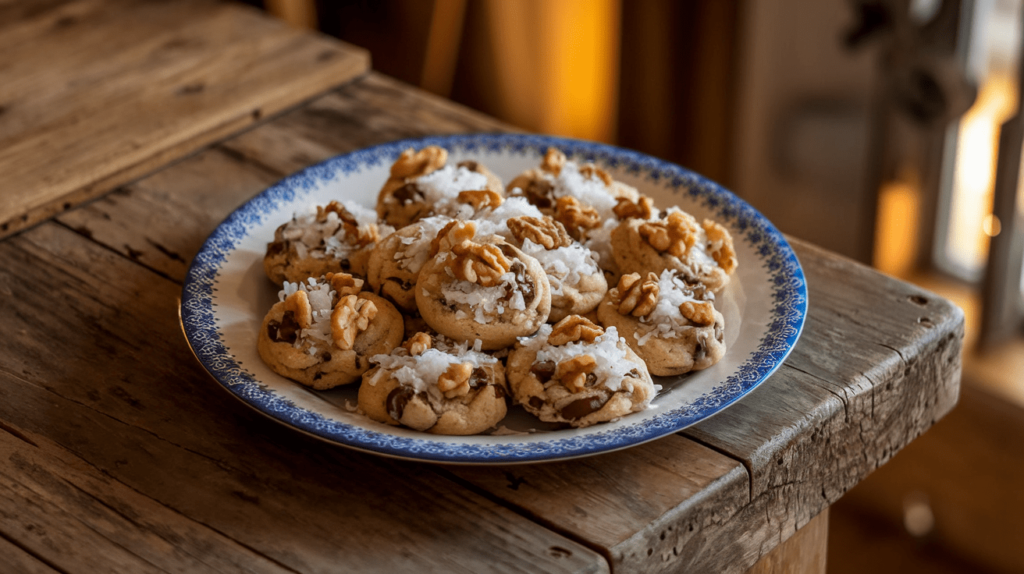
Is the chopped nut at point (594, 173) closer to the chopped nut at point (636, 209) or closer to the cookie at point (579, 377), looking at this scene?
the chopped nut at point (636, 209)

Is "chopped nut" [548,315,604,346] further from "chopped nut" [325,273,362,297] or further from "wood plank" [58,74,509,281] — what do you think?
"wood plank" [58,74,509,281]

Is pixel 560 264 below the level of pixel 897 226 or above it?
above

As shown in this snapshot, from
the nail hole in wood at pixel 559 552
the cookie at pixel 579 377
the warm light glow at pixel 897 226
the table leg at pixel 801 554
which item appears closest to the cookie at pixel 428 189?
the cookie at pixel 579 377

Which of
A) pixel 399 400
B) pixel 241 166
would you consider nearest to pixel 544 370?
pixel 399 400

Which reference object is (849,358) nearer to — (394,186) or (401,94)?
(394,186)

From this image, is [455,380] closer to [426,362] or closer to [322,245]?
[426,362]

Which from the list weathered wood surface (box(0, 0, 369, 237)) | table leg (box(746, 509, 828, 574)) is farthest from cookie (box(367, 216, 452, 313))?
weathered wood surface (box(0, 0, 369, 237))
